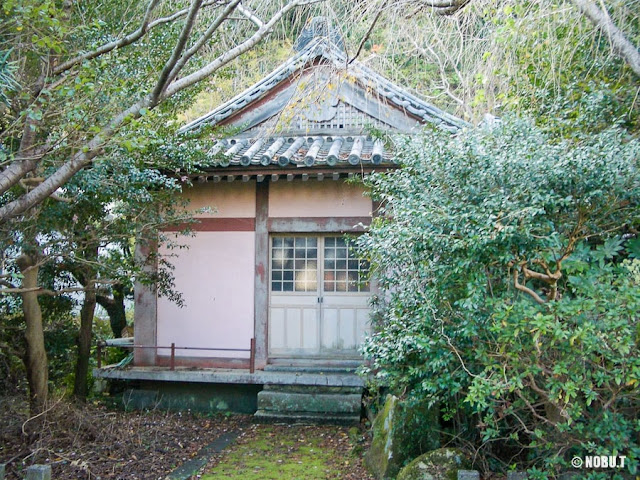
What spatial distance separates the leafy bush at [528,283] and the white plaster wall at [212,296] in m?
4.56

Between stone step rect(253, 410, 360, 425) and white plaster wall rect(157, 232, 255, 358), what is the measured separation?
1280mm

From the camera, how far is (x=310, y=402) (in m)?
8.71

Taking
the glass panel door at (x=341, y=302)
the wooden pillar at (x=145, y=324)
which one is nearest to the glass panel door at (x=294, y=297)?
the glass panel door at (x=341, y=302)

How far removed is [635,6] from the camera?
5.77 meters

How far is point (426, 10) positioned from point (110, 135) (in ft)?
12.8

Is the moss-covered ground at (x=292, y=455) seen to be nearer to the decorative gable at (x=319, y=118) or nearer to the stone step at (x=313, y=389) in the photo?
the stone step at (x=313, y=389)

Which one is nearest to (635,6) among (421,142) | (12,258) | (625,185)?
(625,185)

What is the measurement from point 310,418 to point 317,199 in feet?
11.2

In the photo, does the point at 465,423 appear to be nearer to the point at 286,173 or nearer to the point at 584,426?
the point at 584,426

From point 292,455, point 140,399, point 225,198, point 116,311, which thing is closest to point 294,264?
point 225,198

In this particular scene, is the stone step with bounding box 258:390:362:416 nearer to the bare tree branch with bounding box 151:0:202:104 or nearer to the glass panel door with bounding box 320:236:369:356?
the glass panel door with bounding box 320:236:369:356

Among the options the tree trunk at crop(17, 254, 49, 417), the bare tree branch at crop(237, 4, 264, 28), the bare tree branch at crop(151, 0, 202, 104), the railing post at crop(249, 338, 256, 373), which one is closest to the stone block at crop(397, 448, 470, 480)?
the railing post at crop(249, 338, 256, 373)

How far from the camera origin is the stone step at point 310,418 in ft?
28.2

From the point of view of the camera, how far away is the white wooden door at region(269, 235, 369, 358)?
31.5 ft
